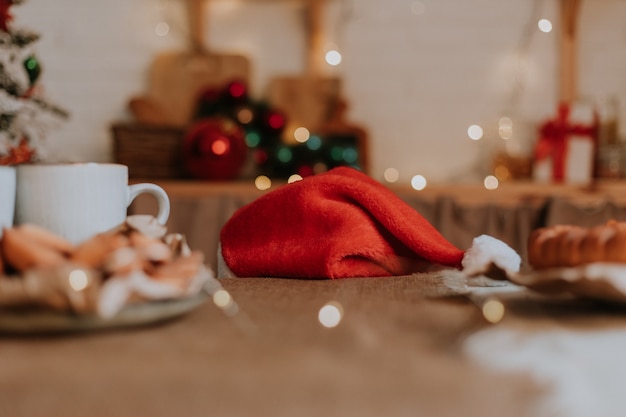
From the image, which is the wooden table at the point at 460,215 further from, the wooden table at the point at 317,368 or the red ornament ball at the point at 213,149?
the wooden table at the point at 317,368

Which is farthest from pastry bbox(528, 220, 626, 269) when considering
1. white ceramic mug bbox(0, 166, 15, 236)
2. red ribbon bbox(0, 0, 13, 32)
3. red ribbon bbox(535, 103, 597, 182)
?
red ribbon bbox(535, 103, 597, 182)

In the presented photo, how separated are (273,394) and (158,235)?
0.61ft

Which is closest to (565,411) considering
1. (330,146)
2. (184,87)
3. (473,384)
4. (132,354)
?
(473,384)

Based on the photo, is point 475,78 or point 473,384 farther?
point 475,78

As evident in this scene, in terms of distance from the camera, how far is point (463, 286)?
0.51 m

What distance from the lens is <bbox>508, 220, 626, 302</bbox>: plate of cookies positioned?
1.23ft

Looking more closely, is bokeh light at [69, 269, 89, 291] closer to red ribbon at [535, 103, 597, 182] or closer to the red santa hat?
the red santa hat

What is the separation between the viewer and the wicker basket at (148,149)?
1.90 meters

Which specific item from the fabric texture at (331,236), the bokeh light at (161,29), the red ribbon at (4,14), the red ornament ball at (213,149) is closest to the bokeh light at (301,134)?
the red ornament ball at (213,149)

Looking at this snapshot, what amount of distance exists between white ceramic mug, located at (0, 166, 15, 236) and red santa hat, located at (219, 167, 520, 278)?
0.74 feet

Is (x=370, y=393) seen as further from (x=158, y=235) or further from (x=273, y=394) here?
(x=158, y=235)

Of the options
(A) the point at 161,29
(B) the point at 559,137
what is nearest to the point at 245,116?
(A) the point at 161,29

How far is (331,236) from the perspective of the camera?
1.97ft

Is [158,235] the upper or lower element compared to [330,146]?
upper
